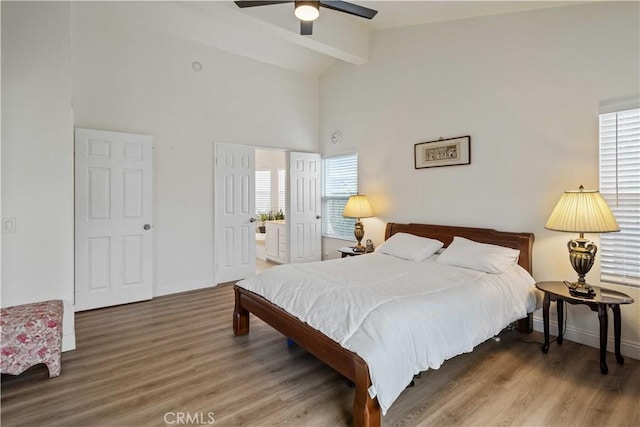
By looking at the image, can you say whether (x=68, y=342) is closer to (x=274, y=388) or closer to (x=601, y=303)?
(x=274, y=388)

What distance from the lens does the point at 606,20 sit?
276 centimetres

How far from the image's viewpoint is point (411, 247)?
3.69m

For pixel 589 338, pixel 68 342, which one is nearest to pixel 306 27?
pixel 68 342

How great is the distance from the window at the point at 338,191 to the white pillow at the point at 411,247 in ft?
4.80

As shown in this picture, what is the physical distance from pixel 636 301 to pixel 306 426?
2.79m

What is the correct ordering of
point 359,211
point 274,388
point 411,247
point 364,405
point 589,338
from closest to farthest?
point 364,405 < point 274,388 < point 589,338 < point 411,247 < point 359,211

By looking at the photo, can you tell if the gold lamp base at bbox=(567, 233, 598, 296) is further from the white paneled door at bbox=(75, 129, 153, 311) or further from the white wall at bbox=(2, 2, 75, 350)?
the white paneled door at bbox=(75, 129, 153, 311)

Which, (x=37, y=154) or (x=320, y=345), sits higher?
(x=37, y=154)

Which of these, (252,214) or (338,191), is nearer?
(252,214)

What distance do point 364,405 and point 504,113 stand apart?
3.15m

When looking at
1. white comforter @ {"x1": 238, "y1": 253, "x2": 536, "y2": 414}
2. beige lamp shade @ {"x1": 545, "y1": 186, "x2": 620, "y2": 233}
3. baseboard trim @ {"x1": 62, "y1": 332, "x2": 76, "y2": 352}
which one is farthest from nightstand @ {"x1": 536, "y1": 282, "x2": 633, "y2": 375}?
baseboard trim @ {"x1": 62, "y1": 332, "x2": 76, "y2": 352}

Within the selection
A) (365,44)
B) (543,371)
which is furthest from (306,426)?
(365,44)

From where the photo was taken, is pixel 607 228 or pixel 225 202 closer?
pixel 607 228

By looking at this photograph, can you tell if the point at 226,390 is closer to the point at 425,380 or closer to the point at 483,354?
the point at 425,380
